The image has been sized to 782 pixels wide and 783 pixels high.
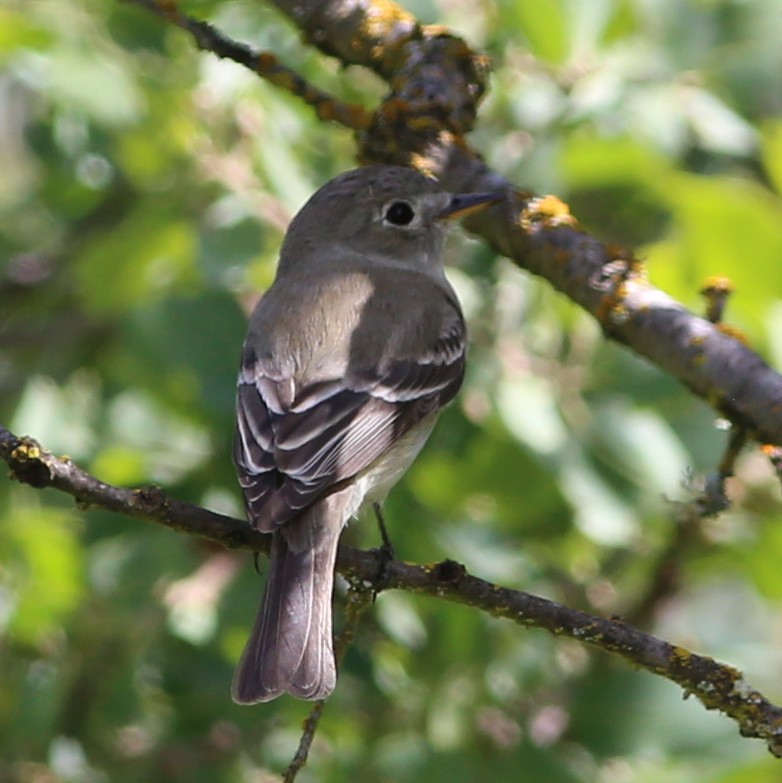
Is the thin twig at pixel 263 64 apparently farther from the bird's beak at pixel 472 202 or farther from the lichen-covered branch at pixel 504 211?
the bird's beak at pixel 472 202

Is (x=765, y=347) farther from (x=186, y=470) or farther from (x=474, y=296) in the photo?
(x=186, y=470)

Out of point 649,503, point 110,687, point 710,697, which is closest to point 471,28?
point 649,503

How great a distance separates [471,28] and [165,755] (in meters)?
2.41

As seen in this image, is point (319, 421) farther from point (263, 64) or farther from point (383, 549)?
point (263, 64)

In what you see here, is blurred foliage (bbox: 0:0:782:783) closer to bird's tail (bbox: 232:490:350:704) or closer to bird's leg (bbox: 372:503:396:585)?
bird's leg (bbox: 372:503:396:585)

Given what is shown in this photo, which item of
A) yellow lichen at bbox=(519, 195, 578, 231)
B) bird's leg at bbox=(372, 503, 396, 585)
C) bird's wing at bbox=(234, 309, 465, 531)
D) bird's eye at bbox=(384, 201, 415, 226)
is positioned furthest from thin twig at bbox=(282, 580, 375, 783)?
bird's eye at bbox=(384, 201, 415, 226)

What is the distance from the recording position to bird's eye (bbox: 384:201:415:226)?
13.6 feet

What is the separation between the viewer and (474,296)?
170 inches

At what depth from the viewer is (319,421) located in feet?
11.0

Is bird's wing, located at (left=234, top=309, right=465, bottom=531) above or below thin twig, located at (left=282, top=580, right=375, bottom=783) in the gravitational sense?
above

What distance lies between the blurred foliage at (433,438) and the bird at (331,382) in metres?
0.18

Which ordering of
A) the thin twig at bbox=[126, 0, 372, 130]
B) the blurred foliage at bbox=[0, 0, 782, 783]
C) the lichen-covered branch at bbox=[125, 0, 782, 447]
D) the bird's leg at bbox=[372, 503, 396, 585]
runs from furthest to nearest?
1. the blurred foliage at bbox=[0, 0, 782, 783]
2. the thin twig at bbox=[126, 0, 372, 130]
3. the lichen-covered branch at bbox=[125, 0, 782, 447]
4. the bird's leg at bbox=[372, 503, 396, 585]

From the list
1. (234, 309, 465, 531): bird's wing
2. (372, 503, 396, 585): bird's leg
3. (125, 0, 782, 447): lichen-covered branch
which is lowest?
(372, 503, 396, 585): bird's leg

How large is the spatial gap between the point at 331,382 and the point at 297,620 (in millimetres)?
714
